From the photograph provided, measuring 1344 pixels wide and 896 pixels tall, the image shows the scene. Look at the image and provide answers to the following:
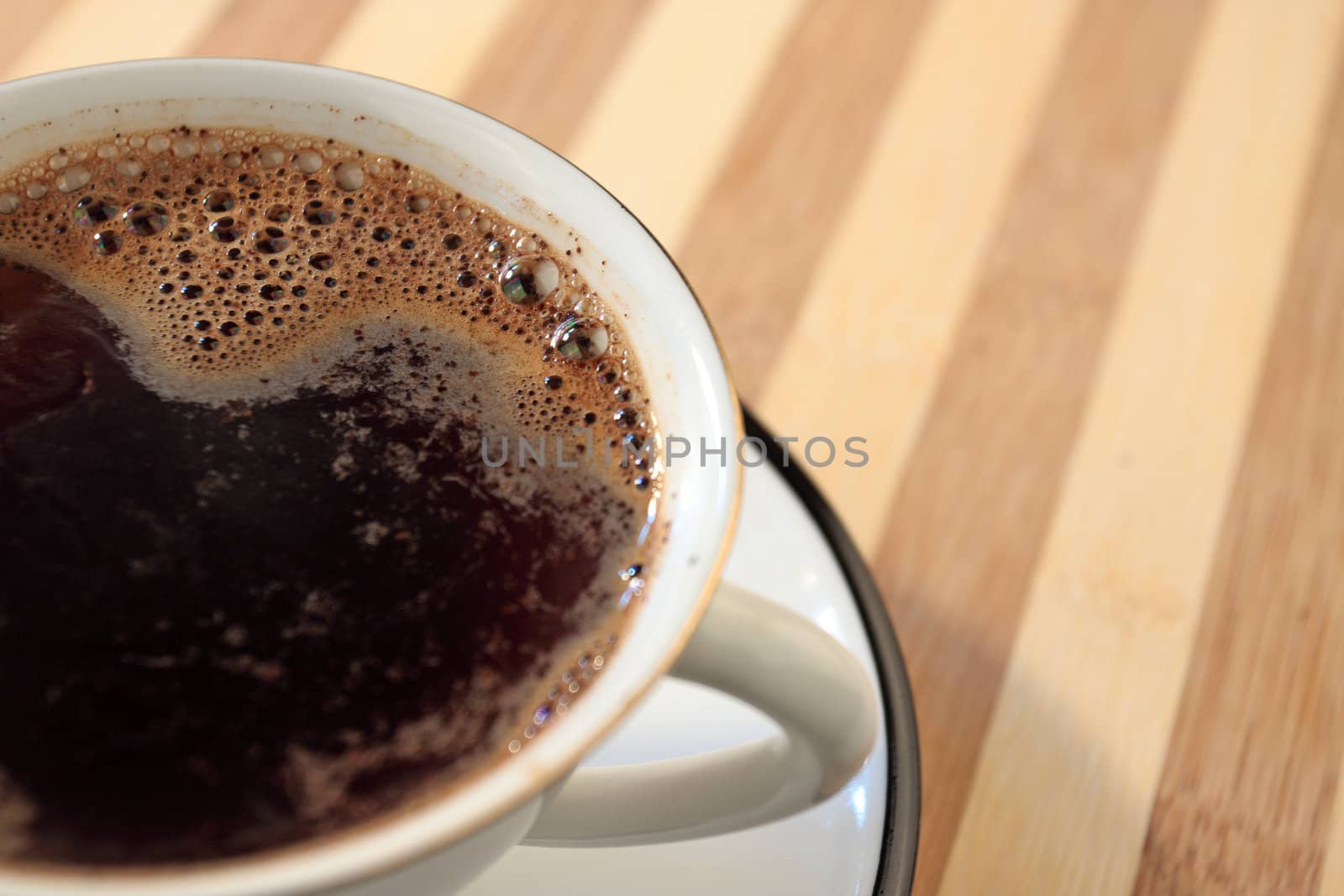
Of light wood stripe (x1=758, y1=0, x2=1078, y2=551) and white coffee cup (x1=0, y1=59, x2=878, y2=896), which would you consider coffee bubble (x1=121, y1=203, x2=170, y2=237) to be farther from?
light wood stripe (x1=758, y1=0, x2=1078, y2=551)

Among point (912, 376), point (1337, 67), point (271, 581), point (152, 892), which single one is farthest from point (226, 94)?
point (1337, 67)

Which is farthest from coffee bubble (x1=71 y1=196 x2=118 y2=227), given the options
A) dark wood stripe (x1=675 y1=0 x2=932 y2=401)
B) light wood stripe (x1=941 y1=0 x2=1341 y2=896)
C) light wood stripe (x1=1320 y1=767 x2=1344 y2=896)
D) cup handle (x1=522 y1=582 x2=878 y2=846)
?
light wood stripe (x1=1320 y1=767 x2=1344 y2=896)

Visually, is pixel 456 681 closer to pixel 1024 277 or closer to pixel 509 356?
pixel 509 356

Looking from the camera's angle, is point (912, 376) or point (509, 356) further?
point (912, 376)

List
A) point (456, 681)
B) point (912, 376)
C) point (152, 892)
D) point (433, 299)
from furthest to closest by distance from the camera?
point (912, 376) → point (433, 299) → point (456, 681) → point (152, 892)

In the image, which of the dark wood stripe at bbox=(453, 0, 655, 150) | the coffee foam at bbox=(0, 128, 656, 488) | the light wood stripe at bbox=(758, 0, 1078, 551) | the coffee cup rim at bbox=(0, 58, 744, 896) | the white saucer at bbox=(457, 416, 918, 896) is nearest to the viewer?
the coffee cup rim at bbox=(0, 58, 744, 896)

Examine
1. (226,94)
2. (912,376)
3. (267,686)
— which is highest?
(226,94)

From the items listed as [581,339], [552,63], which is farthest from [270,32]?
[581,339]
